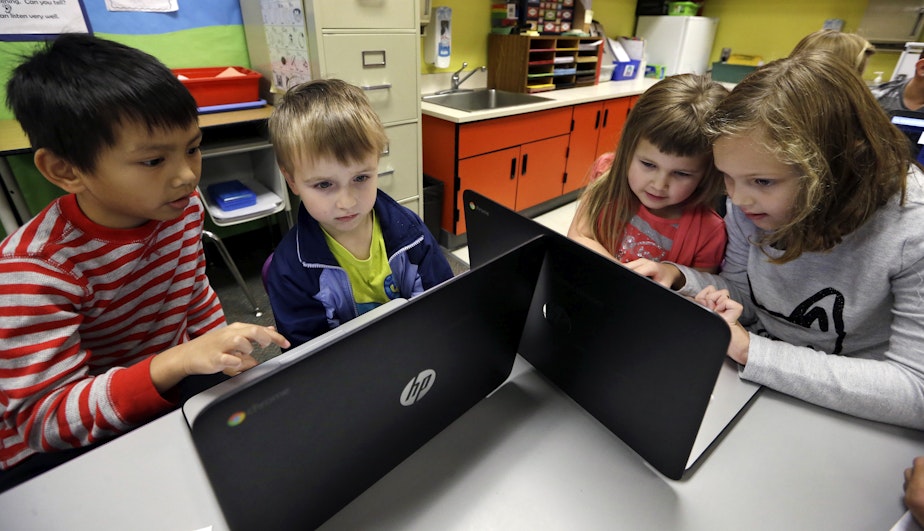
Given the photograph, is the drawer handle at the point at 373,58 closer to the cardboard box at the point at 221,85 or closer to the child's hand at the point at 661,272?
the cardboard box at the point at 221,85

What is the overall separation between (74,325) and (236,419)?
0.57 m

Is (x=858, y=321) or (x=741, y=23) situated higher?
(x=741, y=23)

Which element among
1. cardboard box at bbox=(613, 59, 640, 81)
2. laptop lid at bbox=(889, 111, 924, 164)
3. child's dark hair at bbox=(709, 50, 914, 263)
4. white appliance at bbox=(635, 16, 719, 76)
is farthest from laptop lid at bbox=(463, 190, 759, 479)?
white appliance at bbox=(635, 16, 719, 76)

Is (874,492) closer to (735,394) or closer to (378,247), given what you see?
(735,394)

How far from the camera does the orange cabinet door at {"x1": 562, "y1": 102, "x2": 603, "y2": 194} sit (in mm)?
3098

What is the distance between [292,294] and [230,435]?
62 centimetres

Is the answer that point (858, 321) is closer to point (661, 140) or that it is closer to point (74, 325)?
point (661, 140)

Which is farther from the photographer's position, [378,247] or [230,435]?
[378,247]

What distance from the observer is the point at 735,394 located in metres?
0.70

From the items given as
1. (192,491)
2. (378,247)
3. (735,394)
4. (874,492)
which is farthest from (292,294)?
(874,492)

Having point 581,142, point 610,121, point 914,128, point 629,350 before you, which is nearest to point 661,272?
point 629,350

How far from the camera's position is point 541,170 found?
3.02 m

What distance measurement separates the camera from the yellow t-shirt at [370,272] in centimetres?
101

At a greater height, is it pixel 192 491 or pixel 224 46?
pixel 224 46
